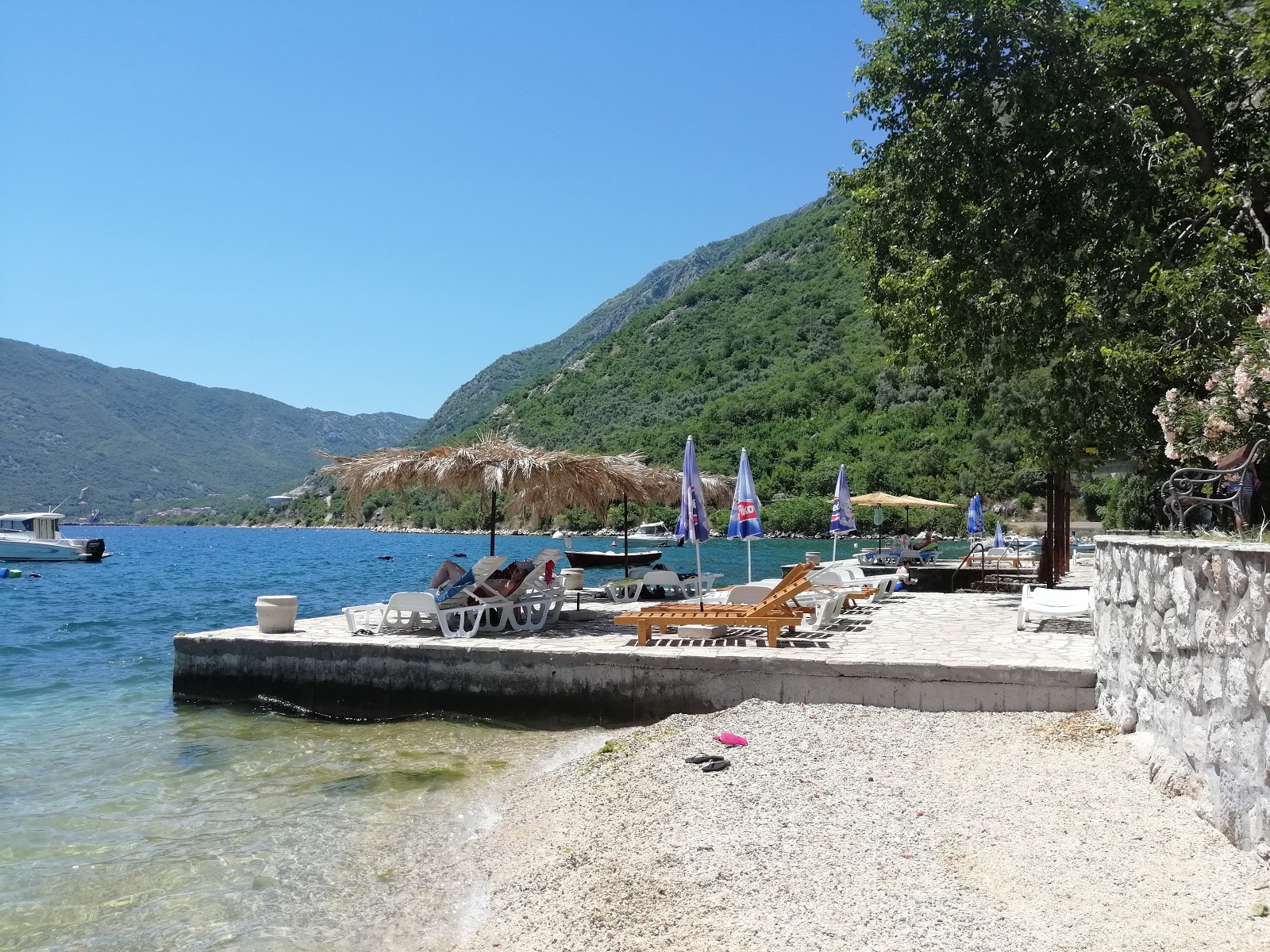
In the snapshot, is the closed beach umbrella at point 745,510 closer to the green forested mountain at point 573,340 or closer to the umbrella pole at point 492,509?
the umbrella pole at point 492,509

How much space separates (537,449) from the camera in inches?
474

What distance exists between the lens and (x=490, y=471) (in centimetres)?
1138

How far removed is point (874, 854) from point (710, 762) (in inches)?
77.4

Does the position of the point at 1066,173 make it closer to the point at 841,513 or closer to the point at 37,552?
the point at 841,513

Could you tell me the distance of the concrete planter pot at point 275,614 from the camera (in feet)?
33.9

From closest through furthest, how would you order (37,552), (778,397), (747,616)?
(747,616)
(37,552)
(778,397)

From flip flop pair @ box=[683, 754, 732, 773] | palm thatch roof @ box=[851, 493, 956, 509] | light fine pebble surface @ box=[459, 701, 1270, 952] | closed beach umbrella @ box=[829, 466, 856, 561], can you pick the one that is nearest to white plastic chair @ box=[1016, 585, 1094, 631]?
light fine pebble surface @ box=[459, 701, 1270, 952]

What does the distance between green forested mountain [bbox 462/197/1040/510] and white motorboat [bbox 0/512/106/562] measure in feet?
86.2

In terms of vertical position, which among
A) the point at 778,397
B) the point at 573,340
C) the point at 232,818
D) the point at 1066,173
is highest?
the point at 573,340

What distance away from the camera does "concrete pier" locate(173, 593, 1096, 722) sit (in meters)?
7.41

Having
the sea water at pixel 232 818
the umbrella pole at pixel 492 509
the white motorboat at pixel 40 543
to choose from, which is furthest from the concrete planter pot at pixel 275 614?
the white motorboat at pixel 40 543

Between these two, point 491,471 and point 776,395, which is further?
point 776,395

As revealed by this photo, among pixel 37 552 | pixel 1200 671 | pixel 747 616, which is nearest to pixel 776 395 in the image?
pixel 37 552

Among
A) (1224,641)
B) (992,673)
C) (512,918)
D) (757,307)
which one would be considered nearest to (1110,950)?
(1224,641)
